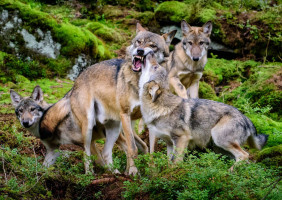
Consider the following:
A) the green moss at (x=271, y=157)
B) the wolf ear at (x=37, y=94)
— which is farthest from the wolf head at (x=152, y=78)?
the wolf ear at (x=37, y=94)

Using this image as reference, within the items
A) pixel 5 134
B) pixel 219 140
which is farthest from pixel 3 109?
pixel 219 140

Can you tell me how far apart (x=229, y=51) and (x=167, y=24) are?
10.3ft

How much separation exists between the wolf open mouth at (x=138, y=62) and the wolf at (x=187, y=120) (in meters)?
0.15

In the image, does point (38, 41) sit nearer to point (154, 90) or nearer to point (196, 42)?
point (196, 42)

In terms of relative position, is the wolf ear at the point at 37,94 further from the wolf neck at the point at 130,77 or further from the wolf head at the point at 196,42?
the wolf head at the point at 196,42

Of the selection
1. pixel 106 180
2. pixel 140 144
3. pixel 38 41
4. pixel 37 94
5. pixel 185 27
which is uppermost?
pixel 185 27

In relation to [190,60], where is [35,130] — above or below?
below

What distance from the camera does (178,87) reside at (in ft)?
29.3

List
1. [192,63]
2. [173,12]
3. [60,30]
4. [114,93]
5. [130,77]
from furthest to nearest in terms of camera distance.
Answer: [173,12], [60,30], [192,63], [114,93], [130,77]

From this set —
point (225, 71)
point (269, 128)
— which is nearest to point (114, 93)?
point (269, 128)

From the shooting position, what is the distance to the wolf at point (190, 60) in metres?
8.95

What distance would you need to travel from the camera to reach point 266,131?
7.55m

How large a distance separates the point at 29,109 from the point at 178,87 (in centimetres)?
403

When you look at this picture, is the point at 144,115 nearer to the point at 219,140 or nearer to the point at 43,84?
the point at 219,140
